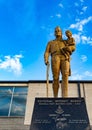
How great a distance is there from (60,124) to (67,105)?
67cm

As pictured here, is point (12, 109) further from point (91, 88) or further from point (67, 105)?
point (67, 105)

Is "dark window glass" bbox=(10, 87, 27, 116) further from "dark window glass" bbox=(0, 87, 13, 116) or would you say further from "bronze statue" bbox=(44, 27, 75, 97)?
"bronze statue" bbox=(44, 27, 75, 97)

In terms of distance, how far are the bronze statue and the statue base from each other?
1185 millimetres

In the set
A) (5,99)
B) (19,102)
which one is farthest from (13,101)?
(5,99)

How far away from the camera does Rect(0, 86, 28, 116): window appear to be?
22547 mm

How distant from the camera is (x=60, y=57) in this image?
28.6ft

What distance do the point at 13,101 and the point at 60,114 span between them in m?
17.0

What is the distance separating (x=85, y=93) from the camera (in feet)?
78.0

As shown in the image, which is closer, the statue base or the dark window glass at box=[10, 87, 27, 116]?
the statue base

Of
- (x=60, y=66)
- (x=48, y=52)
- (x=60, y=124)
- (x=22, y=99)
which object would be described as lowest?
(x=60, y=124)

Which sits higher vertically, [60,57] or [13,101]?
[13,101]

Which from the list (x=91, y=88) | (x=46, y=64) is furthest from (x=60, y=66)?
(x=91, y=88)

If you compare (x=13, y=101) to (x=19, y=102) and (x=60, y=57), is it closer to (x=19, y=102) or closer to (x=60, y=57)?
(x=19, y=102)

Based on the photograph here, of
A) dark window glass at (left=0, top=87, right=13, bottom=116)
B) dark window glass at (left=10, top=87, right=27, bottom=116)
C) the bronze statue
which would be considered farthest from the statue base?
dark window glass at (left=0, top=87, right=13, bottom=116)
